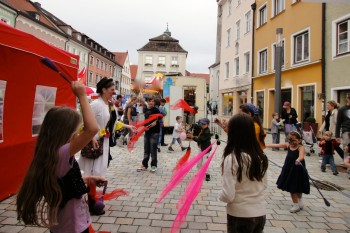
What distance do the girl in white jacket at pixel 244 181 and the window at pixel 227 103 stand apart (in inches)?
1042

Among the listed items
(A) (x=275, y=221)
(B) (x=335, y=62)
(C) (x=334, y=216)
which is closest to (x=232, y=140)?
(A) (x=275, y=221)

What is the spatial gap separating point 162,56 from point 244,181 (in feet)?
204

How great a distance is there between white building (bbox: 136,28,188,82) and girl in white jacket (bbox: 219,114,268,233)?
58.2 m

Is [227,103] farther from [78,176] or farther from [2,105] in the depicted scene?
[78,176]

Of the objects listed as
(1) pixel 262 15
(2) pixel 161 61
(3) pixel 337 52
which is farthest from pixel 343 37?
(2) pixel 161 61

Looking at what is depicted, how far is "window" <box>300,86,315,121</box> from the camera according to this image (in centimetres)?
1572

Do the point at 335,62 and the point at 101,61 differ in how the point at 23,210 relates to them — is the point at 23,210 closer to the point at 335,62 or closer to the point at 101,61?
the point at 335,62

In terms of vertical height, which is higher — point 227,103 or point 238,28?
point 238,28

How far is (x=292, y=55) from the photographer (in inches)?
696

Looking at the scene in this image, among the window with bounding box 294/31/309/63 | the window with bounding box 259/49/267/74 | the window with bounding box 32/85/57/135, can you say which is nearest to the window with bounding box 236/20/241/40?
the window with bounding box 259/49/267/74

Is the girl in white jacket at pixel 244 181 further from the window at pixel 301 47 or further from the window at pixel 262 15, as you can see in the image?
the window at pixel 262 15

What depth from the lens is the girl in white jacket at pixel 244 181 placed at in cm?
252

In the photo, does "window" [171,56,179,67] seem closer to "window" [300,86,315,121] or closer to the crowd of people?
"window" [300,86,315,121]

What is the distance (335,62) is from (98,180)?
14530mm
